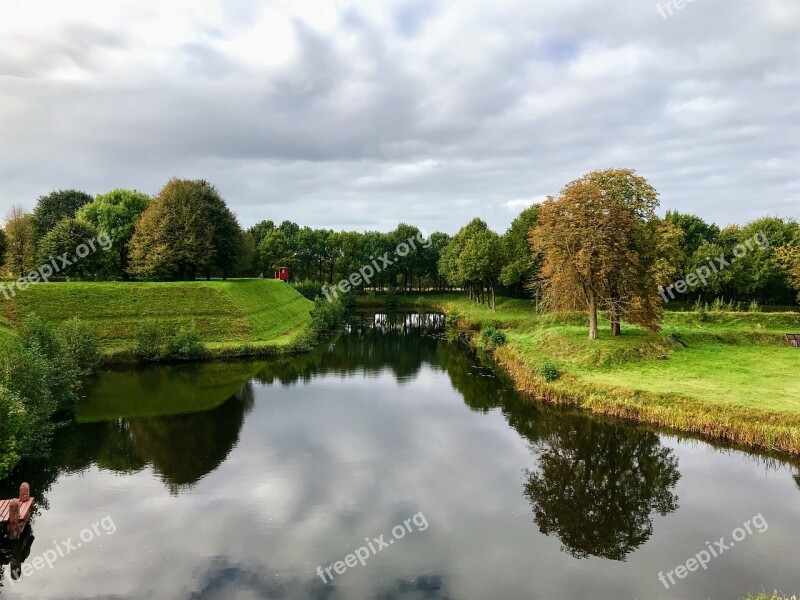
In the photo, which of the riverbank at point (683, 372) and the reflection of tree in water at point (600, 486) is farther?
the riverbank at point (683, 372)

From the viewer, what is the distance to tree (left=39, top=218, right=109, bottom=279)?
52.4 meters

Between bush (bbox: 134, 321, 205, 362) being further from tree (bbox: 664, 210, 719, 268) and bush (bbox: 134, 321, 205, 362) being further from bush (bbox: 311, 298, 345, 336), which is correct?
tree (bbox: 664, 210, 719, 268)

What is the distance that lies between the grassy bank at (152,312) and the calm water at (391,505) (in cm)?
1551

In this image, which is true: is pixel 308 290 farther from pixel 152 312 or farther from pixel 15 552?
pixel 15 552

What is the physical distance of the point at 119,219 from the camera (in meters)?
64.3

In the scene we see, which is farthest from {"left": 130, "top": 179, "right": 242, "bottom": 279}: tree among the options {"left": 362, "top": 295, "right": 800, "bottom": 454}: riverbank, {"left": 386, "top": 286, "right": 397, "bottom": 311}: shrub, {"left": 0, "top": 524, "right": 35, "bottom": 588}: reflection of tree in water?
{"left": 386, "top": 286, "right": 397, "bottom": 311}: shrub

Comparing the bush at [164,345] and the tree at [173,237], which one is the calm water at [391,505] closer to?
the bush at [164,345]

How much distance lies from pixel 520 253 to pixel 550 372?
120 feet

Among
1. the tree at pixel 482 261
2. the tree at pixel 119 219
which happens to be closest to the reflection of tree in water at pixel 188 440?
the tree at pixel 119 219

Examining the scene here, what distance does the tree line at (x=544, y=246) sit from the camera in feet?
123

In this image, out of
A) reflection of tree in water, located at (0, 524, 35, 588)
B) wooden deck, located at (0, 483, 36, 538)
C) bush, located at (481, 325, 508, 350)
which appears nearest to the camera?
reflection of tree in water, located at (0, 524, 35, 588)

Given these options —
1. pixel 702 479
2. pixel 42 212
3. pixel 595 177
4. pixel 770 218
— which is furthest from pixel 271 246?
pixel 702 479

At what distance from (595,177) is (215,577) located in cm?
3721

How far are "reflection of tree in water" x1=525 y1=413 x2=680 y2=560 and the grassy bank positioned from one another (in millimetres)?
31592
